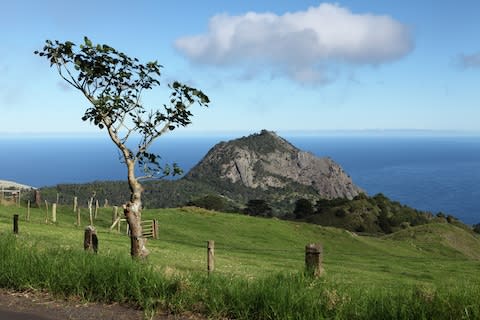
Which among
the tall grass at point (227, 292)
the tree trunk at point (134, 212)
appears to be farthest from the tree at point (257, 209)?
the tall grass at point (227, 292)

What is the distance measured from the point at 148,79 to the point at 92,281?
12.8m

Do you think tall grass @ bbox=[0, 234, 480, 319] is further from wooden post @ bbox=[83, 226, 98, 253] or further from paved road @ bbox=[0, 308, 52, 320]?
wooden post @ bbox=[83, 226, 98, 253]

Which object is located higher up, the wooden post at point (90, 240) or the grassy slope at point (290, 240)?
the wooden post at point (90, 240)

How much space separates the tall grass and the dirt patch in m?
0.25

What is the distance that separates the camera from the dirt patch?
33.5 feet

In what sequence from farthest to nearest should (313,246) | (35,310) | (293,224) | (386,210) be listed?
1. (386,210)
2. (293,224)
3. (313,246)
4. (35,310)

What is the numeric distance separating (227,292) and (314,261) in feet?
10.1

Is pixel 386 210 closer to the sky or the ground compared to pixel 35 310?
closer to the ground

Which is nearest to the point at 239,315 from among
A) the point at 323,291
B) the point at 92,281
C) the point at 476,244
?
the point at 323,291

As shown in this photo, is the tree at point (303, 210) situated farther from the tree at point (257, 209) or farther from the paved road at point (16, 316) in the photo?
the paved road at point (16, 316)

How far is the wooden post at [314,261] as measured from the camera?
1219 cm

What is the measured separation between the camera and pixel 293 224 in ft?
235

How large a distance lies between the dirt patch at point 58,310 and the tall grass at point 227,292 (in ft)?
0.81

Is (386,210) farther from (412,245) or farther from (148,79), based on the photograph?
(148,79)
